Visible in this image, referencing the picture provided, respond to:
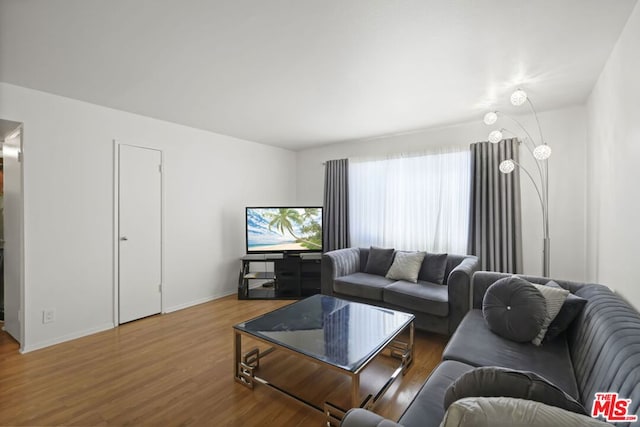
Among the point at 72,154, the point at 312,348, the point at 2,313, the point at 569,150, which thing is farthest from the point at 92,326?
the point at 569,150

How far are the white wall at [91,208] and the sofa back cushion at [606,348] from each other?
398 cm

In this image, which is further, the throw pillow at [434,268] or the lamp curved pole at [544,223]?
the throw pillow at [434,268]

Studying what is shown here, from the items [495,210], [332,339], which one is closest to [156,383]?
[332,339]

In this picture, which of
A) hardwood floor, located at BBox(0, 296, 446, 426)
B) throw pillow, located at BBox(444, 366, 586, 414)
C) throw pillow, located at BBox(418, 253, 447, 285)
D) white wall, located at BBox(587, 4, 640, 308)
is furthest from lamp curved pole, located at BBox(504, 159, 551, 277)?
throw pillow, located at BBox(444, 366, 586, 414)

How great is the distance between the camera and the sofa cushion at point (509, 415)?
713 millimetres

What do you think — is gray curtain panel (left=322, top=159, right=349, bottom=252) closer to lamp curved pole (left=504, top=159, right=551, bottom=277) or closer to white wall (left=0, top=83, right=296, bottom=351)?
white wall (left=0, top=83, right=296, bottom=351)

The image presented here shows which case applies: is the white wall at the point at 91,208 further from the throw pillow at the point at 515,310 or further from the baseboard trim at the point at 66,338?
the throw pillow at the point at 515,310

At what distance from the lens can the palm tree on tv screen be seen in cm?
439

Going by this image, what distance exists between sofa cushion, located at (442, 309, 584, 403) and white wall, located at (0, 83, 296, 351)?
133 inches

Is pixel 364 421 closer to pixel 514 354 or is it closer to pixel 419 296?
pixel 514 354

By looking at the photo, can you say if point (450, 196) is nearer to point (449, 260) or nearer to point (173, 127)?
point (449, 260)

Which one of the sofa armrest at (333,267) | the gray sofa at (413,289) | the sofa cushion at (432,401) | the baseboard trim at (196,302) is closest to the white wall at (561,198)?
the gray sofa at (413,289)

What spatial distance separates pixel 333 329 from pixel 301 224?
7.89 ft

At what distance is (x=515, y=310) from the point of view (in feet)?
6.27
